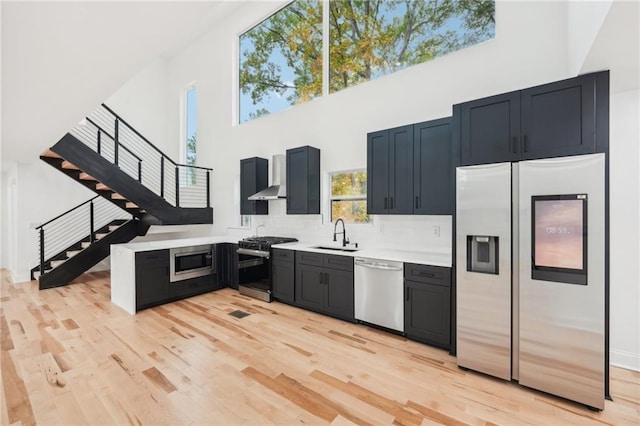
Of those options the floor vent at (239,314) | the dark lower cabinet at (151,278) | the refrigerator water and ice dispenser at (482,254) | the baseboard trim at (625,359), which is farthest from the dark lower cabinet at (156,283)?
the baseboard trim at (625,359)

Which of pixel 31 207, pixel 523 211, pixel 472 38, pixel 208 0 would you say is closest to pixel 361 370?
pixel 523 211

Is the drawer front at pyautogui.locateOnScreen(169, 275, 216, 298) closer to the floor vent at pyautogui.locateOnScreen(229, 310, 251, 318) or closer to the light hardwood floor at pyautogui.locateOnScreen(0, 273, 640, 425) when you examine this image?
the light hardwood floor at pyautogui.locateOnScreen(0, 273, 640, 425)

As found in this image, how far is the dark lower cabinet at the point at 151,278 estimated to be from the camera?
13.7 ft

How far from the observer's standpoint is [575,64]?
250cm

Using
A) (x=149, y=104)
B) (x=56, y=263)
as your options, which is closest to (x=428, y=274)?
(x=56, y=263)

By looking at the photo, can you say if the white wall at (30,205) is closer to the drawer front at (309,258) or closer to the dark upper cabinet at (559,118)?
the drawer front at (309,258)

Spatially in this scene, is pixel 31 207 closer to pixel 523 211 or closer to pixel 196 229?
pixel 196 229

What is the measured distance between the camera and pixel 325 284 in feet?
13.0

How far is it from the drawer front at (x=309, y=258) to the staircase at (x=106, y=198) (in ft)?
10.7

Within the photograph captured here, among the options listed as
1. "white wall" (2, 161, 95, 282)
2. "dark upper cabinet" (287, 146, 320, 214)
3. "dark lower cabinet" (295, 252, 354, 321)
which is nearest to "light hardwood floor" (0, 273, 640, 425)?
"dark lower cabinet" (295, 252, 354, 321)

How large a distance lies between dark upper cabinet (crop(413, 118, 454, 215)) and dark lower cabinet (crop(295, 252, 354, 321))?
1204 millimetres

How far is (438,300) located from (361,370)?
109 centimetres

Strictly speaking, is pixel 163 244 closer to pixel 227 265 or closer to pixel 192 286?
pixel 192 286

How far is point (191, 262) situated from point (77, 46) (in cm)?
369
